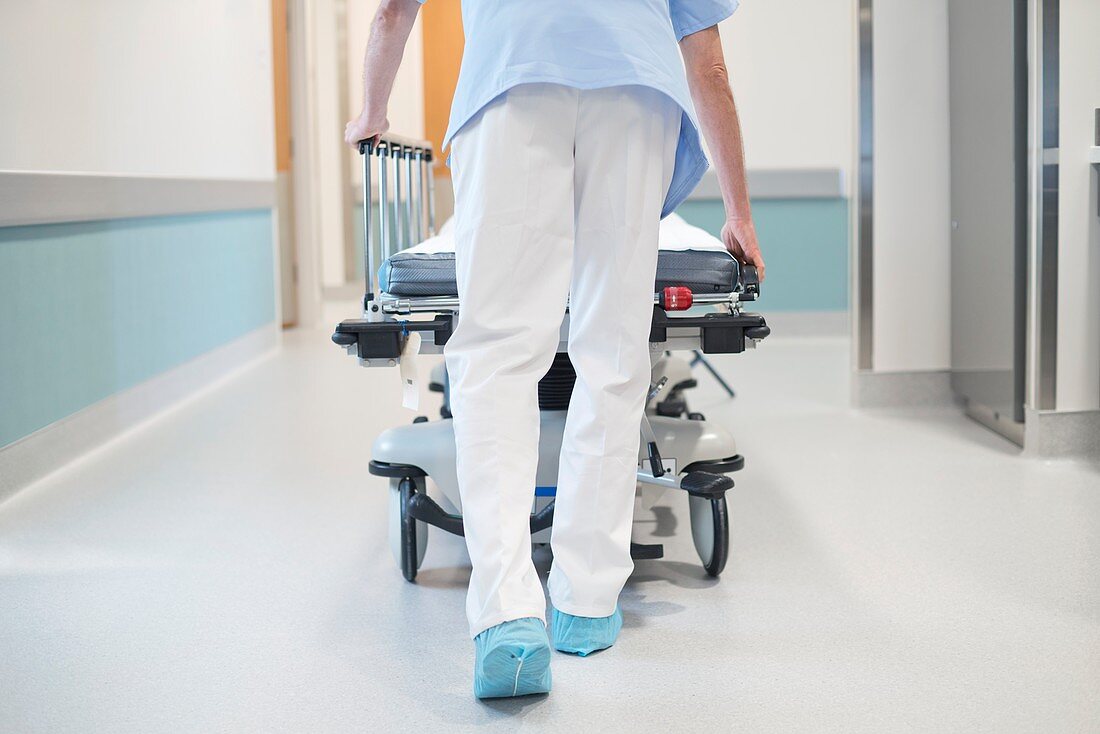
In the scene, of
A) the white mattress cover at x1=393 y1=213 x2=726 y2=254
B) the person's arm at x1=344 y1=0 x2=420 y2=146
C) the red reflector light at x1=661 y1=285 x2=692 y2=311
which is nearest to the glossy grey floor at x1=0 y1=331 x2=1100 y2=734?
the red reflector light at x1=661 y1=285 x2=692 y2=311

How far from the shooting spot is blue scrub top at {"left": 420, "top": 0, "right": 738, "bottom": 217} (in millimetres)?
1726

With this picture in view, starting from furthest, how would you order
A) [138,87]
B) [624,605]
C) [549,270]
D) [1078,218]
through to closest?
[138,87], [1078,218], [624,605], [549,270]

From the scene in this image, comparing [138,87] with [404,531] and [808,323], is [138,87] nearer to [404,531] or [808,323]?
[404,531]

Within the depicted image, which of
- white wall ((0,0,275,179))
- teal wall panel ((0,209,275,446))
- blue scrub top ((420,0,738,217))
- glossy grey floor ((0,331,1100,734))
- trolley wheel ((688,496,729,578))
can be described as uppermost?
white wall ((0,0,275,179))

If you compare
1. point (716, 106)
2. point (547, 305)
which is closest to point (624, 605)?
point (547, 305)

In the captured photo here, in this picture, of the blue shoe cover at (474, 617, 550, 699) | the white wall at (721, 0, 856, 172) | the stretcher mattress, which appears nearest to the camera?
the blue shoe cover at (474, 617, 550, 699)

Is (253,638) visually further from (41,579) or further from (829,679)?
(829,679)

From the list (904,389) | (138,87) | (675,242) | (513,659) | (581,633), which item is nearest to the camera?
(513,659)

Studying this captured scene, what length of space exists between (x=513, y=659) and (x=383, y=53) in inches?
38.6

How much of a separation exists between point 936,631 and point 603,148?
1.00 meters

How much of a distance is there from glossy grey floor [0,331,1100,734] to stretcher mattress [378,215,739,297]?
58 cm

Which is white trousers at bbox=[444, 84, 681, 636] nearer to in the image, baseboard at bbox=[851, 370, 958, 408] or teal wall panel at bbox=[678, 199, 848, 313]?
baseboard at bbox=[851, 370, 958, 408]

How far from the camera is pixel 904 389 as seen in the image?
414cm

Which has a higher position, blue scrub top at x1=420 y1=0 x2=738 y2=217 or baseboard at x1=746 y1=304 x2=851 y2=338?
blue scrub top at x1=420 y1=0 x2=738 y2=217
